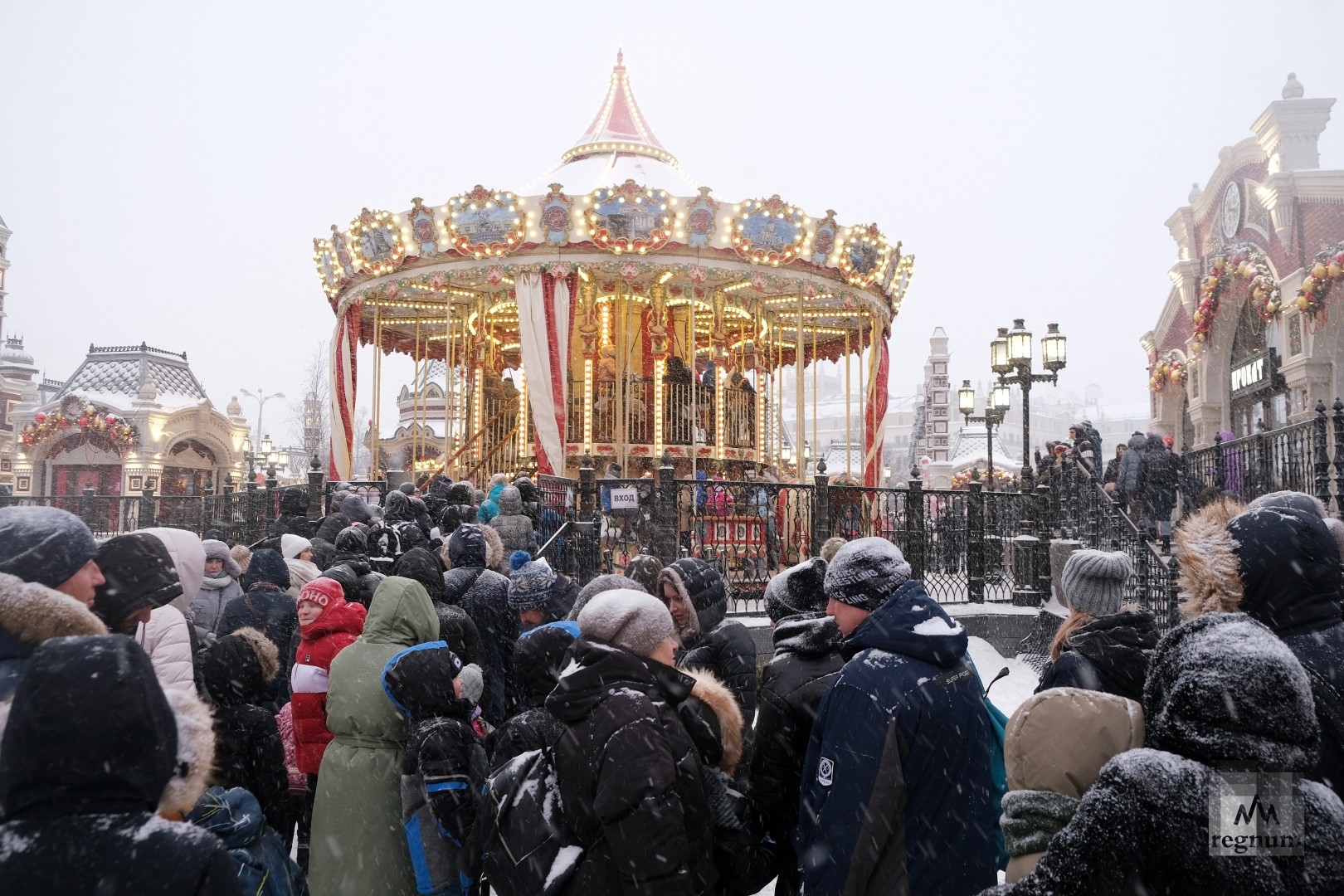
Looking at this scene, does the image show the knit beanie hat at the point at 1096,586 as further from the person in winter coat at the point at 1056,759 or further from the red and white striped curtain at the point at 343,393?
the red and white striped curtain at the point at 343,393

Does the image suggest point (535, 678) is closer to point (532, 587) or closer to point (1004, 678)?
point (532, 587)

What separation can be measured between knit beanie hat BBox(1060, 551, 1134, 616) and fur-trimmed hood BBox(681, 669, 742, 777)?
1562 mm

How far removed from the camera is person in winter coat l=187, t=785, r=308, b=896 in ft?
8.09

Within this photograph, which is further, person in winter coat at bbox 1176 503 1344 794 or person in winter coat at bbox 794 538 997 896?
person in winter coat at bbox 794 538 997 896

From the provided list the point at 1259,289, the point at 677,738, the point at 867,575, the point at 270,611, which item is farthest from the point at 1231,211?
the point at 677,738

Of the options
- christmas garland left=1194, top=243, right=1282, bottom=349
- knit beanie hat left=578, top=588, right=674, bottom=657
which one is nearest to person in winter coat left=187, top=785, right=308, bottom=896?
knit beanie hat left=578, top=588, right=674, bottom=657

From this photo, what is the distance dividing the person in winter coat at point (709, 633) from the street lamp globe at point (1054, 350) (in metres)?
12.7

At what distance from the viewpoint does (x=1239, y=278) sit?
21.0 m

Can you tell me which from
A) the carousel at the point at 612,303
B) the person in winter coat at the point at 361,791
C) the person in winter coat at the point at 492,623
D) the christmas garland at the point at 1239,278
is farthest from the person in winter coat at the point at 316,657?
the christmas garland at the point at 1239,278

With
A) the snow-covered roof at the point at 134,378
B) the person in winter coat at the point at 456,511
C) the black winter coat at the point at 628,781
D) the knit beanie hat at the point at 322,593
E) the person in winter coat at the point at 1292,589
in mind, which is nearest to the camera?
the person in winter coat at the point at 1292,589

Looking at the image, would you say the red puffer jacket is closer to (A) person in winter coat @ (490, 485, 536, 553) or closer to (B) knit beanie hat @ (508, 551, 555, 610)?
(B) knit beanie hat @ (508, 551, 555, 610)

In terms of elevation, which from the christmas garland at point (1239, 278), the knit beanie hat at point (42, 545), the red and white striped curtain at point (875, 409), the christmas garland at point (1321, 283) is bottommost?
the knit beanie hat at point (42, 545)

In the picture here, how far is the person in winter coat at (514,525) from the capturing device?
8977 millimetres

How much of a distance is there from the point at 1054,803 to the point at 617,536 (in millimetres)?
8320
